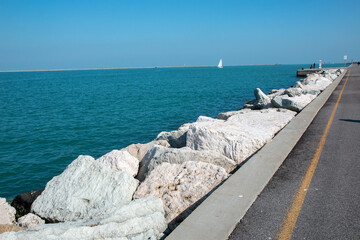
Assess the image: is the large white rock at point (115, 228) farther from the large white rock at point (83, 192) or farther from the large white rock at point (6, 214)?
the large white rock at point (6, 214)

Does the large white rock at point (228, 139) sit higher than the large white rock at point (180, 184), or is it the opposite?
the large white rock at point (228, 139)

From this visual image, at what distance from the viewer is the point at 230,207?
12.1 feet

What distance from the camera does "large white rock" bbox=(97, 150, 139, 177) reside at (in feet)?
19.5

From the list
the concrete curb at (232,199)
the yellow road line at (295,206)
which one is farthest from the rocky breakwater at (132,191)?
the yellow road line at (295,206)

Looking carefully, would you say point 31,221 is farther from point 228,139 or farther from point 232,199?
point 228,139

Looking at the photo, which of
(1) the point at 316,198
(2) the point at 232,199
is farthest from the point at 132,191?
(1) the point at 316,198

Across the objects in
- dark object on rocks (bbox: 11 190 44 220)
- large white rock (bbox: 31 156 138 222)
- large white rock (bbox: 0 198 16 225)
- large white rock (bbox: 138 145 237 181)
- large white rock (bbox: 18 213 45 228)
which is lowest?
dark object on rocks (bbox: 11 190 44 220)

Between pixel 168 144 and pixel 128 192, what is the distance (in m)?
3.43

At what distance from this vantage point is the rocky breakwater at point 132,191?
342 cm

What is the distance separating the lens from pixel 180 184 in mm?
4516

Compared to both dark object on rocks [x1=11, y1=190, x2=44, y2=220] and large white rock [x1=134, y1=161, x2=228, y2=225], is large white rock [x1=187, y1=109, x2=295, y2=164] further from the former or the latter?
dark object on rocks [x1=11, y1=190, x2=44, y2=220]

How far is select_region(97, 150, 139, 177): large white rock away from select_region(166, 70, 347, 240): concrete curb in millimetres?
2373

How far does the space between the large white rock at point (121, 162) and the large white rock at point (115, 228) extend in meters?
2.17

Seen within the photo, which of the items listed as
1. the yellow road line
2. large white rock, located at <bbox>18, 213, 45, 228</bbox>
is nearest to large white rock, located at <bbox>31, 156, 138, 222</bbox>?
large white rock, located at <bbox>18, 213, 45, 228</bbox>
